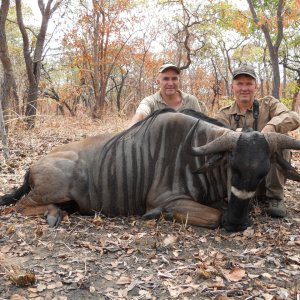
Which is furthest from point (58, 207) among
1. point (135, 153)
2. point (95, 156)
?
point (135, 153)

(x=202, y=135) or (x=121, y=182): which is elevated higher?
(x=202, y=135)

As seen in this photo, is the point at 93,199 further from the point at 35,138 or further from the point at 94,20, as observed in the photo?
the point at 94,20

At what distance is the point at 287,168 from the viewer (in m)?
3.51

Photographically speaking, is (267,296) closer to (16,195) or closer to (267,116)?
(267,116)

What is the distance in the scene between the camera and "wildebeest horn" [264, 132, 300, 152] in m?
3.43

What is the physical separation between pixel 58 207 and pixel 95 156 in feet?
Answer: 2.10

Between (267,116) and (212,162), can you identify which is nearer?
(212,162)

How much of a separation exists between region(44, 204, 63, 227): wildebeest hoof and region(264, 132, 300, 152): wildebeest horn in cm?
205

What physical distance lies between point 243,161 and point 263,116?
5.01 feet

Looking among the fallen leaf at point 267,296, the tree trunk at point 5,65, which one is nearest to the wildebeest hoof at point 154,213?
the fallen leaf at point 267,296

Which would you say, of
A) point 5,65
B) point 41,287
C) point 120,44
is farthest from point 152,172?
point 120,44

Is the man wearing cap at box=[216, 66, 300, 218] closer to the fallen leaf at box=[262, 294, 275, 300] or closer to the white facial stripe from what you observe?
the white facial stripe

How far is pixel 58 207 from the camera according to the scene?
3.96m

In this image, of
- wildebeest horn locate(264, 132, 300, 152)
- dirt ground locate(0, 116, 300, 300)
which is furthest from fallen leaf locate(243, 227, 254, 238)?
wildebeest horn locate(264, 132, 300, 152)
